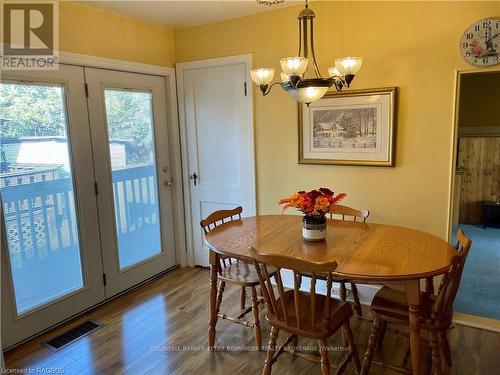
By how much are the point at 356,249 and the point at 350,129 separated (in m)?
1.16

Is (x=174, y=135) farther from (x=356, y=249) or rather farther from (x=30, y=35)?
(x=356, y=249)

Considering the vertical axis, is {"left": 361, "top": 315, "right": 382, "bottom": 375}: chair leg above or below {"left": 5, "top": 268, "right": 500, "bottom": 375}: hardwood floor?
above

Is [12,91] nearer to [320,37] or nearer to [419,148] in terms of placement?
[320,37]

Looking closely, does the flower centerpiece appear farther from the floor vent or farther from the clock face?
the floor vent

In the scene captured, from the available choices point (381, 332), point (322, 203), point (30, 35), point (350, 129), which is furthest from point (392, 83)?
point (30, 35)

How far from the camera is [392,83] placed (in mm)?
2699

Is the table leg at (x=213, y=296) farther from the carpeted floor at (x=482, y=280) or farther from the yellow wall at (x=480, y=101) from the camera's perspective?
the yellow wall at (x=480, y=101)

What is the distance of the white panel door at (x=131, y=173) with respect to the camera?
9.96ft

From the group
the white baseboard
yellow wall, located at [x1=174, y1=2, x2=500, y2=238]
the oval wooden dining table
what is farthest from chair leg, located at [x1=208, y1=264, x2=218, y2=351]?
yellow wall, located at [x1=174, y1=2, x2=500, y2=238]

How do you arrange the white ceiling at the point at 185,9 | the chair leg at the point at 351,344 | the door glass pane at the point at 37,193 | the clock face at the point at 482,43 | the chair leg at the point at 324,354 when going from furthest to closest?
the white ceiling at the point at 185,9 → the door glass pane at the point at 37,193 → the clock face at the point at 482,43 → the chair leg at the point at 351,344 → the chair leg at the point at 324,354

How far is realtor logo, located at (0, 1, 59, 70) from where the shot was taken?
2.36 metres

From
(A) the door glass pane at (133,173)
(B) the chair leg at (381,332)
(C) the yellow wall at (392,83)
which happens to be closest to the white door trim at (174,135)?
(A) the door glass pane at (133,173)

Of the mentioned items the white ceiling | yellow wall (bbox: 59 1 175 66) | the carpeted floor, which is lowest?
the carpeted floor

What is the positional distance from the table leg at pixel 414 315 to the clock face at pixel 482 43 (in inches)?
62.9
